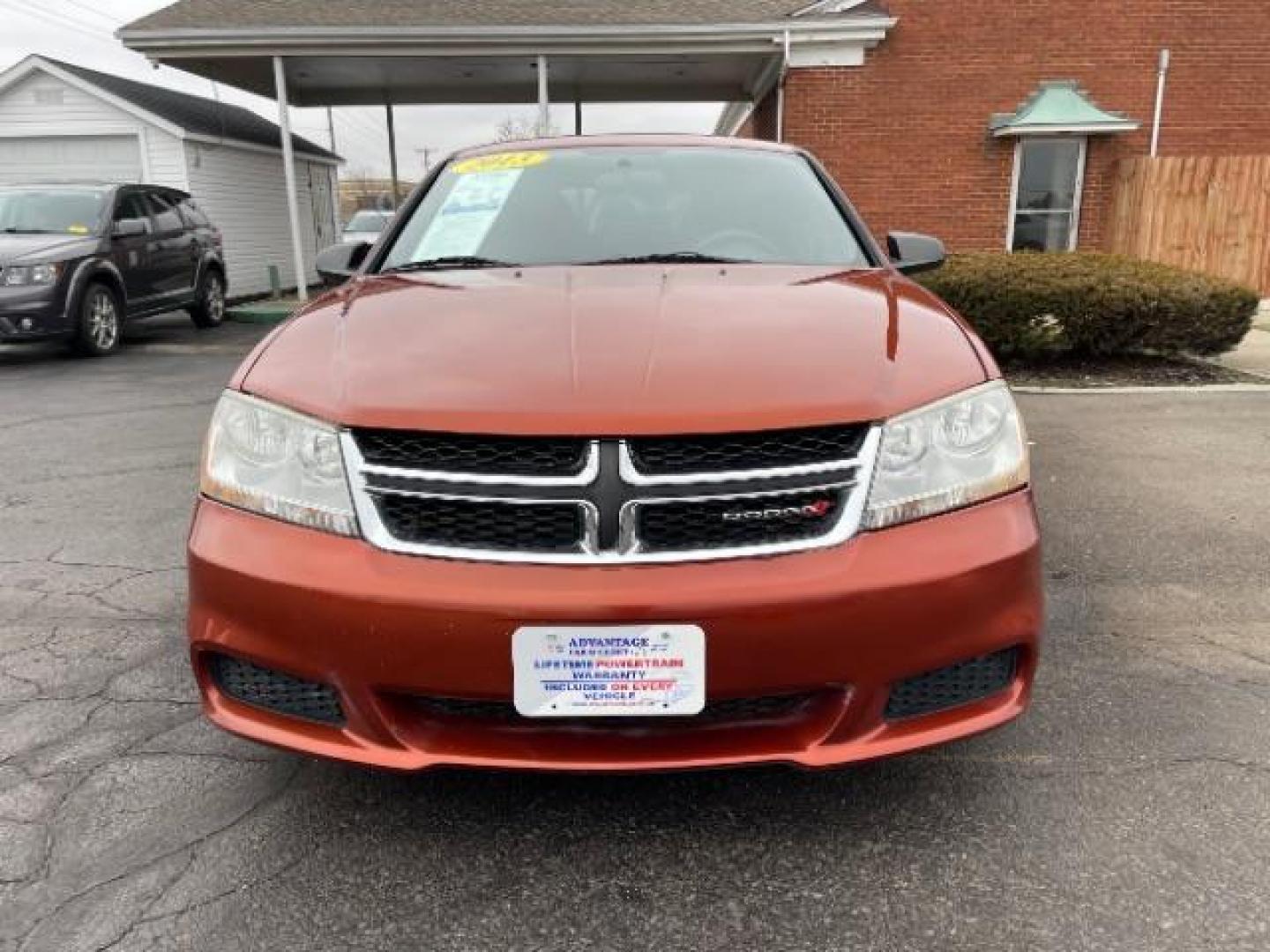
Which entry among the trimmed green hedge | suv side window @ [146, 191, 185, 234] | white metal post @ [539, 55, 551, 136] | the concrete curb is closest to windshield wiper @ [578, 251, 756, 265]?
the concrete curb

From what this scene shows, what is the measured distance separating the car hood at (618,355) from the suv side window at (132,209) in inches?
369

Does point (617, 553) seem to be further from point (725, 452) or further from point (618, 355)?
point (618, 355)

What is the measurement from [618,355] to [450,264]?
112 centimetres

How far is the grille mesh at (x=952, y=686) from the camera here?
196 centimetres

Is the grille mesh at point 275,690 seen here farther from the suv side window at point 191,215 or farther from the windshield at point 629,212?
A: the suv side window at point 191,215

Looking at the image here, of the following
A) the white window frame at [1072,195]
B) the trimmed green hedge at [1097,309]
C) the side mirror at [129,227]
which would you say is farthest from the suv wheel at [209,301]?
the white window frame at [1072,195]

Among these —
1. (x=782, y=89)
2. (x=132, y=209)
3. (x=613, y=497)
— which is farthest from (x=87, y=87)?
(x=613, y=497)

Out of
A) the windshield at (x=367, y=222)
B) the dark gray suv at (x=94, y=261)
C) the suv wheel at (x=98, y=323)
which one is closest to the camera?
the dark gray suv at (x=94, y=261)

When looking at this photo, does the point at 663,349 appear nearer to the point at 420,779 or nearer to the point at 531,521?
the point at 531,521

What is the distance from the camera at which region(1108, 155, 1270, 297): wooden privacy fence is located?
11844 mm

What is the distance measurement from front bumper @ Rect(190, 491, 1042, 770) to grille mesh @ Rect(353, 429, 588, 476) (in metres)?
0.18

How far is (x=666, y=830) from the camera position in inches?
88.0

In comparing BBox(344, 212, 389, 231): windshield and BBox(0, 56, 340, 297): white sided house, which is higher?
BBox(0, 56, 340, 297): white sided house

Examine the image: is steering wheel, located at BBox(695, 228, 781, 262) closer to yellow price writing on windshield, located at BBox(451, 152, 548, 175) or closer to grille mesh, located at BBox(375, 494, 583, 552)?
yellow price writing on windshield, located at BBox(451, 152, 548, 175)
